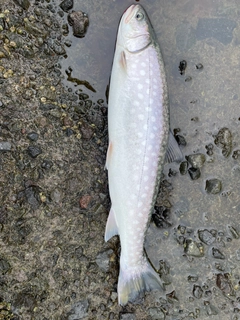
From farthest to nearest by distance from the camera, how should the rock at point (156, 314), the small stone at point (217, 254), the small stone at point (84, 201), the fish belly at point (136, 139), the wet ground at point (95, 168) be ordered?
the small stone at point (217, 254)
the rock at point (156, 314)
the small stone at point (84, 201)
the wet ground at point (95, 168)
the fish belly at point (136, 139)

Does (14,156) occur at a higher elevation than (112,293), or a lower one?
higher

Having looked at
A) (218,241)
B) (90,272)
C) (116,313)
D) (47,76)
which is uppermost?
(47,76)

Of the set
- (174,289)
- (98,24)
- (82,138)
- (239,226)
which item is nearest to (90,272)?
(174,289)

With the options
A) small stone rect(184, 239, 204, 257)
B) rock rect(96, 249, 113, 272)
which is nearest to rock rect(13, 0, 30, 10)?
rock rect(96, 249, 113, 272)

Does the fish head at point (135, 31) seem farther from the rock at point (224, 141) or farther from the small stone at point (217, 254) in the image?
the small stone at point (217, 254)

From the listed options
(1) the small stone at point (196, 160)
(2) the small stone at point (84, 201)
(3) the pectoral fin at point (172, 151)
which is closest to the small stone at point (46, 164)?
(2) the small stone at point (84, 201)

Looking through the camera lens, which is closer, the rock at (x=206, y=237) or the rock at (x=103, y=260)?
the rock at (x=103, y=260)

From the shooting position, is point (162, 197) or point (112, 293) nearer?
point (112, 293)

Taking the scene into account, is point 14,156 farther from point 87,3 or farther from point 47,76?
point 87,3
